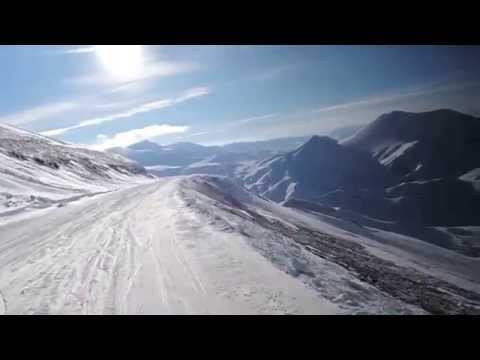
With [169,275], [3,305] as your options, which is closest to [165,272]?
[169,275]

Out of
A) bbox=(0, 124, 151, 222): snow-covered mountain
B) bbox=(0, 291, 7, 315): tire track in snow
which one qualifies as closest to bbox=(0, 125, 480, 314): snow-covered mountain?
bbox=(0, 291, 7, 315): tire track in snow

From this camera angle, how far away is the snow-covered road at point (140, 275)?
6.11 meters

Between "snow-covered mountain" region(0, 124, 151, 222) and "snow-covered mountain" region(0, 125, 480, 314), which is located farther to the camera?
"snow-covered mountain" region(0, 124, 151, 222)

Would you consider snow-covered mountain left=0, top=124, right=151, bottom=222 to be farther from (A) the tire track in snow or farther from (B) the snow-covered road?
(A) the tire track in snow

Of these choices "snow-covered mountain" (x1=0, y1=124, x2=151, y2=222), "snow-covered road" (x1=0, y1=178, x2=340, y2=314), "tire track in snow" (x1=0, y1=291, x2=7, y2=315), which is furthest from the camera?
"snow-covered mountain" (x1=0, y1=124, x2=151, y2=222)

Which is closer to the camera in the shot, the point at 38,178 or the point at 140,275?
the point at 140,275

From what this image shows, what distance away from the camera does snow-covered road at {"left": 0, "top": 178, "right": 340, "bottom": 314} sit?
20.0 feet

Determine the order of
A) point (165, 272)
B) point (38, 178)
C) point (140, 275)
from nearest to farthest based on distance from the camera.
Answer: point (140, 275) → point (165, 272) → point (38, 178)

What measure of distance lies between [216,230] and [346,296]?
20.2ft

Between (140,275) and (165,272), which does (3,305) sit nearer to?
(140,275)

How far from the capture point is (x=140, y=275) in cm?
768
